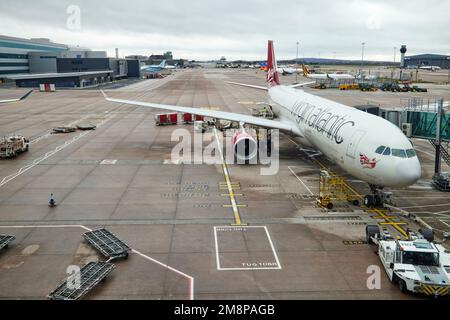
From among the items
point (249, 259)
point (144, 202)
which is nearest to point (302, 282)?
point (249, 259)

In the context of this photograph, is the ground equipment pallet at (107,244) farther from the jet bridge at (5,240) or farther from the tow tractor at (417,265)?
the tow tractor at (417,265)

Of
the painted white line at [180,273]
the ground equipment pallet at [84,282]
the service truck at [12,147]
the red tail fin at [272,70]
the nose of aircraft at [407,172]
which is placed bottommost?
the painted white line at [180,273]

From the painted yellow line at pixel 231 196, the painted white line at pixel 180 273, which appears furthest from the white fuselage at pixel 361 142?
the painted white line at pixel 180 273

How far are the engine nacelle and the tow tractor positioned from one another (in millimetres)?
20384

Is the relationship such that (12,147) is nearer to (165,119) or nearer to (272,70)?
(165,119)

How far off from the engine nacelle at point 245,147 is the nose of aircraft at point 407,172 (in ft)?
56.8

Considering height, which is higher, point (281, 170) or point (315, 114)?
point (315, 114)

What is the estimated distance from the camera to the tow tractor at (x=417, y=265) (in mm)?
16734

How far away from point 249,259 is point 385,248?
6408mm

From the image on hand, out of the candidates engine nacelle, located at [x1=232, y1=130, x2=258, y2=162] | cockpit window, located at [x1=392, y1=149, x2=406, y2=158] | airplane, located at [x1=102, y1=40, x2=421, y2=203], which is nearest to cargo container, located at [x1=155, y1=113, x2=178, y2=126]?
airplane, located at [x1=102, y1=40, x2=421, y2=203]

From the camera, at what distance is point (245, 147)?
3966cm

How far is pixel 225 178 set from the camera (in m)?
34.5
